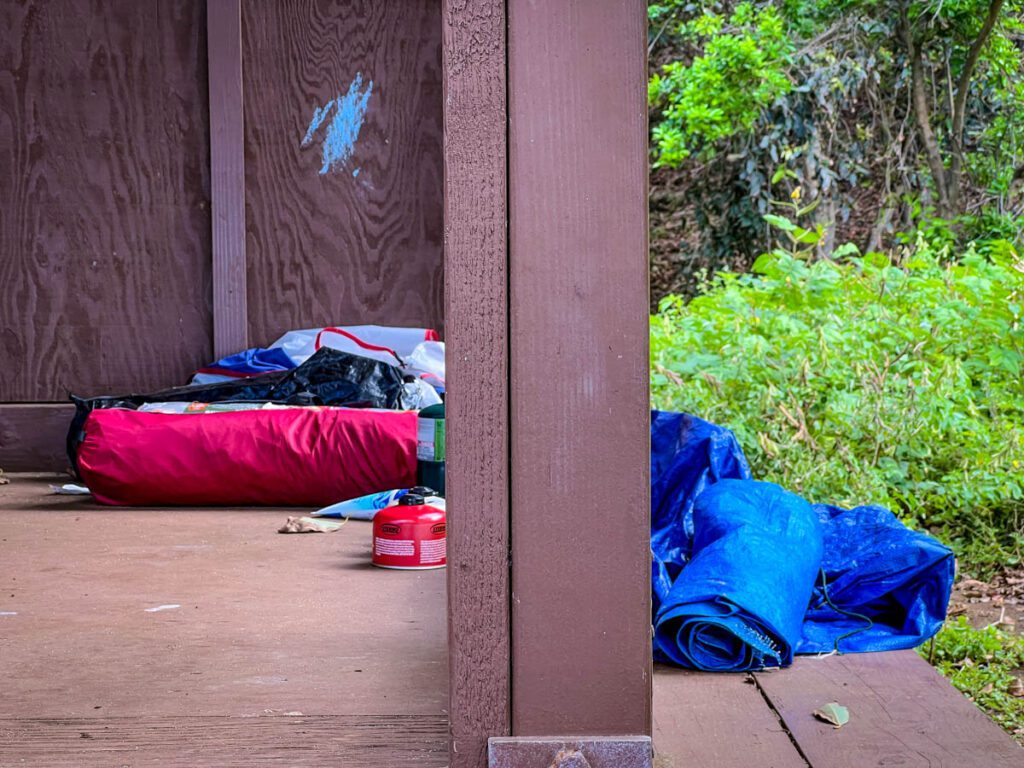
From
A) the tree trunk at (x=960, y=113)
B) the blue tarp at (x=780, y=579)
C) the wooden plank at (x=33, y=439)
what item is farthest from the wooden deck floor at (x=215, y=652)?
the tree trunk at (x=960, y=113)

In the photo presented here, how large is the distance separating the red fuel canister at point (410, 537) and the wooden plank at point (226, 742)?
1078 millimetres

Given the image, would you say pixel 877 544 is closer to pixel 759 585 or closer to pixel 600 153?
pixel 759 585

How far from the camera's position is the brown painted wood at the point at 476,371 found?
4.50 ft

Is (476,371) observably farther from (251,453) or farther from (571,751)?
(251,453)

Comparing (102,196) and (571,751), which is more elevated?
(102,196)

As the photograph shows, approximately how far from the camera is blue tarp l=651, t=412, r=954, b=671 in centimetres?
217

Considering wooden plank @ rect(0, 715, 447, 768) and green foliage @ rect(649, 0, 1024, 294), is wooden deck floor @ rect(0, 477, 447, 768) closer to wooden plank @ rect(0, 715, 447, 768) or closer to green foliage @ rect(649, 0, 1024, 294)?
wooden plank @ rect(0, 715, 447, 768)

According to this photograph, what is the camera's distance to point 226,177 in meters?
4.62

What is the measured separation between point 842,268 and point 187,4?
3944mm

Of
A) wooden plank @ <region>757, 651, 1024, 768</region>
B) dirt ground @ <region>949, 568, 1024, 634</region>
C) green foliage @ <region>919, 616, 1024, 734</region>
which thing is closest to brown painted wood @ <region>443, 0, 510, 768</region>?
wooden plank @ <region>757, 651, 1024, 768</region>

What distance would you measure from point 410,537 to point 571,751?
1.39m

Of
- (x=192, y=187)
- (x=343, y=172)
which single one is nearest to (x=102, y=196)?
(x=192, y=187)

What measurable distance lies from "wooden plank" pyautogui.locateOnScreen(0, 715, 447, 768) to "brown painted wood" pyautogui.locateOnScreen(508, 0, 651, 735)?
259 millimetres

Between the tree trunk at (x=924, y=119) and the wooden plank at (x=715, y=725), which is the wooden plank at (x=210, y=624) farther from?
the tree trunk at (x=924, y=119)
